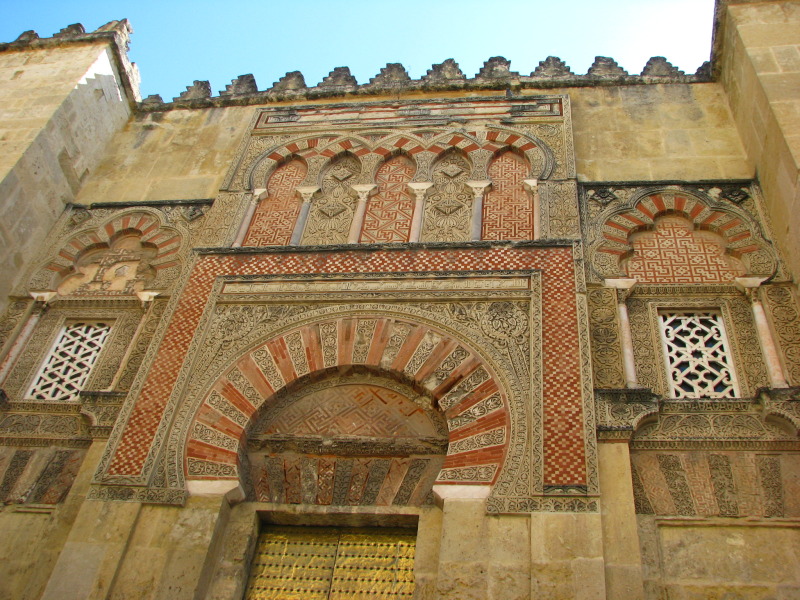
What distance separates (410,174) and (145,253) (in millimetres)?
2366

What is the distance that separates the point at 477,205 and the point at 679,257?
160cm

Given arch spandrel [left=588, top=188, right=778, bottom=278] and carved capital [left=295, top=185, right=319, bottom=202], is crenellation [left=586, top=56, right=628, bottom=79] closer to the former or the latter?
arch spandrel [left=588, top=188, right=778, bottom=278]

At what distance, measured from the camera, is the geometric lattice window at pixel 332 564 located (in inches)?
165

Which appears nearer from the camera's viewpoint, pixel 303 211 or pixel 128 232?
pixel 303 211

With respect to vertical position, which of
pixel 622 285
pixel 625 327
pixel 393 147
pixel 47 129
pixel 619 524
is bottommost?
pixel 619 524

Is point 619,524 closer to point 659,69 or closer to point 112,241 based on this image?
point 112,241

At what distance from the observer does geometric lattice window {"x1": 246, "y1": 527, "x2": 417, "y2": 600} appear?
420 centimetres

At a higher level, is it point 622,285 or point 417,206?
point 417,206

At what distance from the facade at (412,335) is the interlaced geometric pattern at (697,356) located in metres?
0.02

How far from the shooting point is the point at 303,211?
21.3ft

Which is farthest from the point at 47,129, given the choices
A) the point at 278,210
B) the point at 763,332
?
the point at 763,332

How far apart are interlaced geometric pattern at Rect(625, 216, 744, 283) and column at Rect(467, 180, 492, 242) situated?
1156 millimetres

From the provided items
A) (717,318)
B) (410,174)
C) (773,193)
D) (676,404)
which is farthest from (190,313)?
(773,193)

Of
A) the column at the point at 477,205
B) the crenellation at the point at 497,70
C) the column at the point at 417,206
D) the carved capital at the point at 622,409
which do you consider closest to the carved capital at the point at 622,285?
the carved capital at the point at 622,409
